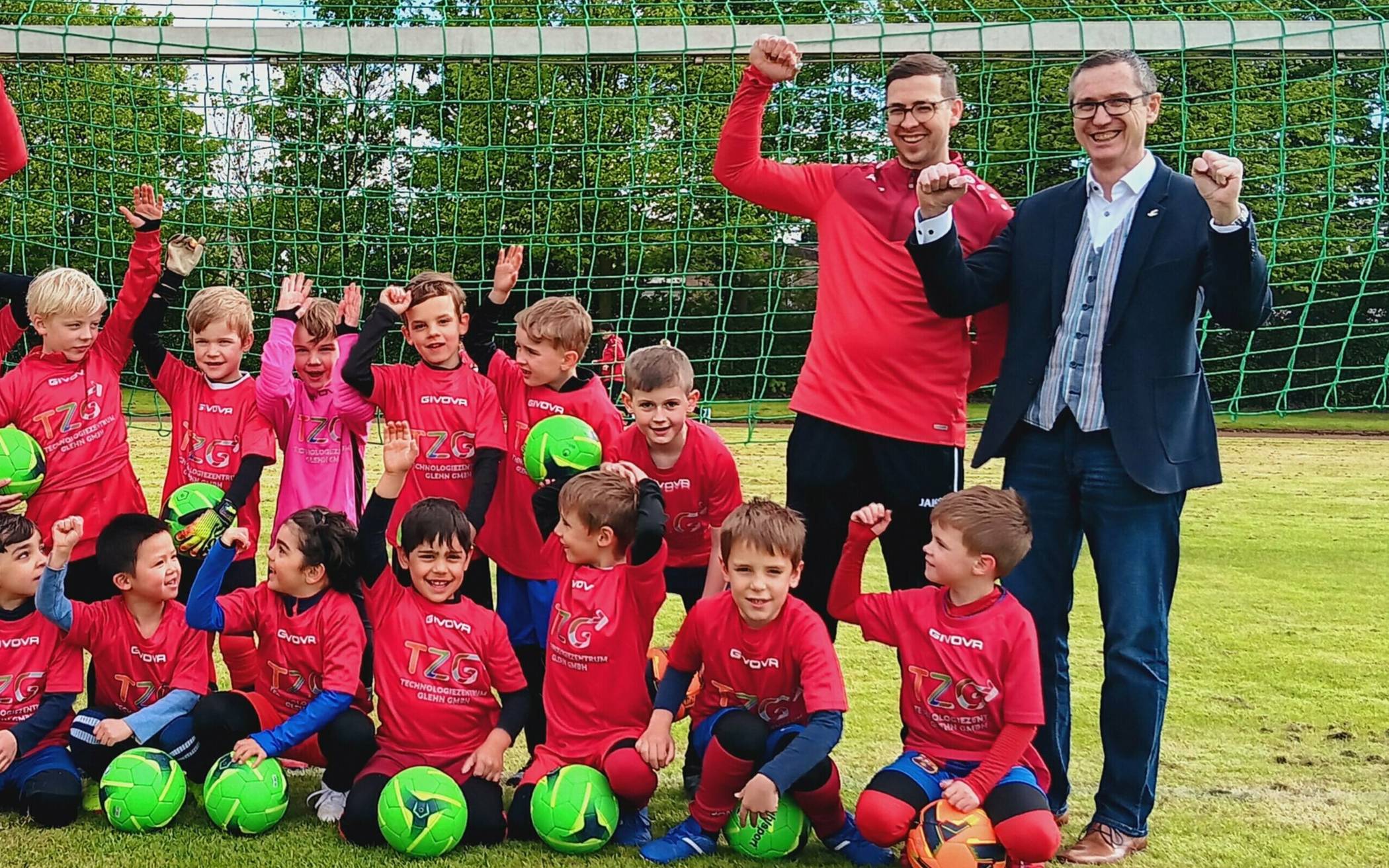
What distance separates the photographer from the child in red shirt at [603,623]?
3.55m

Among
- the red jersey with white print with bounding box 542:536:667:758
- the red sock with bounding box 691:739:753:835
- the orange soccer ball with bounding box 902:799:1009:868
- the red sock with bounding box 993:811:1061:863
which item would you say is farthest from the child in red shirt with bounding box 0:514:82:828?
the red sock with bounding box 993:811:1061:863

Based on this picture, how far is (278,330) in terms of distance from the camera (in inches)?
169

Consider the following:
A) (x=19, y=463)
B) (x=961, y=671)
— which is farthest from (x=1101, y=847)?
(x=19, y=463)

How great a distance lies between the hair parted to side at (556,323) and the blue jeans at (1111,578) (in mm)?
1470

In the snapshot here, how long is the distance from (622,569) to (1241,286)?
6.20 feet

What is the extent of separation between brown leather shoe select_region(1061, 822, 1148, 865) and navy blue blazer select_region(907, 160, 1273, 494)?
99 cm

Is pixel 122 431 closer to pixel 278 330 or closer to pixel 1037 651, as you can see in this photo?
pixel 278 330

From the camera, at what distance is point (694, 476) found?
4.03 m

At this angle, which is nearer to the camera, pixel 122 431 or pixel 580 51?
pixel 122 431

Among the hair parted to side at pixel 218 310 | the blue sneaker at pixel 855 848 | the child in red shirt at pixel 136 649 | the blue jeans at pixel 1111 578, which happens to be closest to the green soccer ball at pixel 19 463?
the child in red shirt at pixel 136 649

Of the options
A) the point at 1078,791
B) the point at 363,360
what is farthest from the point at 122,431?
the point at 1078,791

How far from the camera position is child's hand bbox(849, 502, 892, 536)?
3.37 meters

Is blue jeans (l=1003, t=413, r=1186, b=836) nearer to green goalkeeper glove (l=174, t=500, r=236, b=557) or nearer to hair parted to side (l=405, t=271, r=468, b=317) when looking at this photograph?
hair parted to side (l=405, t=271, r=468, b=317)

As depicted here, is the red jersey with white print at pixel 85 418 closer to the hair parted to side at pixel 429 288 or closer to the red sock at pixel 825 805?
the hair parted to side at pixel 429 288
